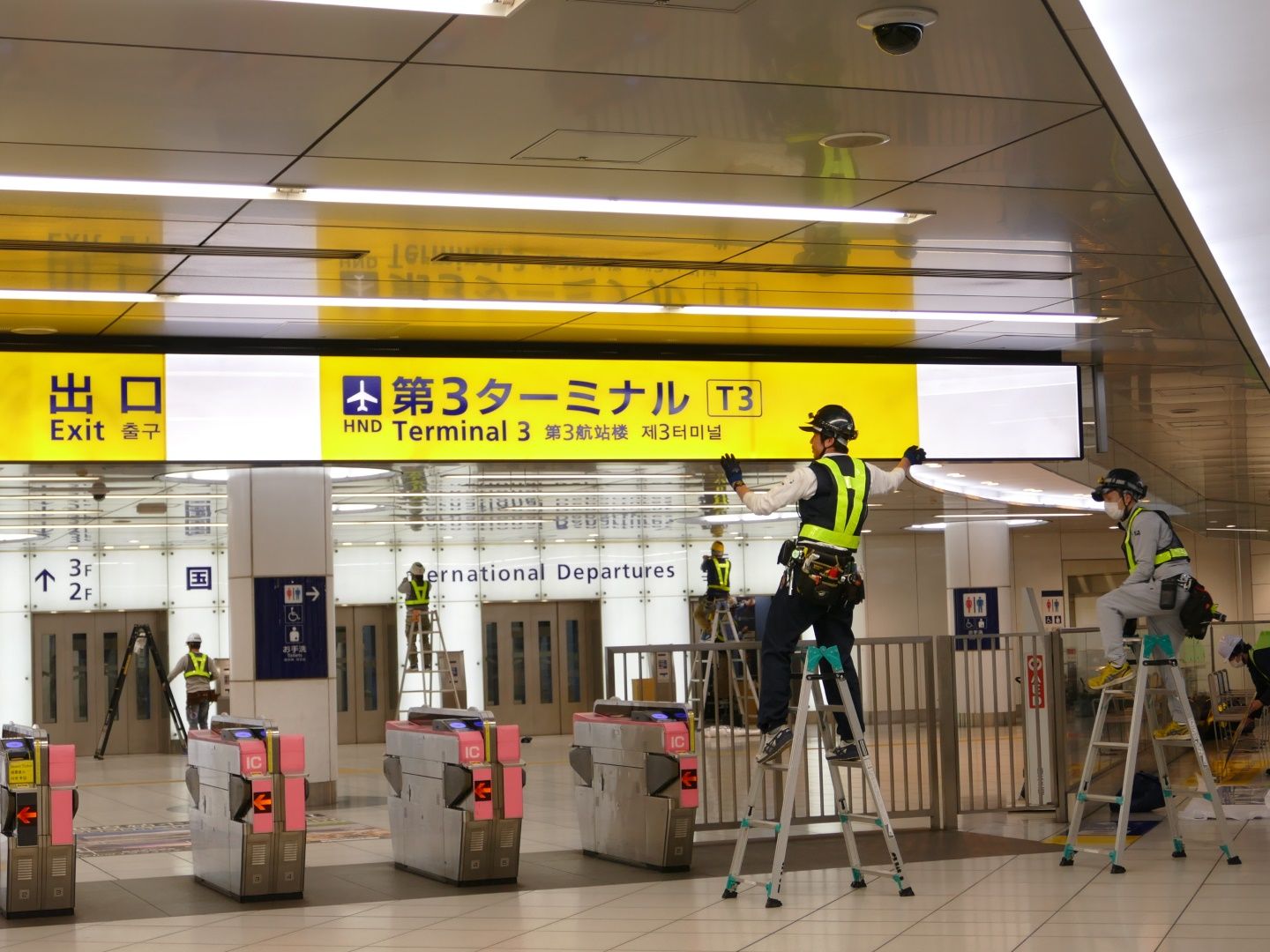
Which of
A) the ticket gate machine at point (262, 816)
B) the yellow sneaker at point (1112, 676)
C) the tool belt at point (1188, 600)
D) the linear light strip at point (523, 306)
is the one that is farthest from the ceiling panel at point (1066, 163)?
the ticket gate machine at point (262, 816)

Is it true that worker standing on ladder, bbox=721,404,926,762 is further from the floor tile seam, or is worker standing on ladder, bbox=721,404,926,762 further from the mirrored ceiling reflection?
the mirrored ceiling reflection

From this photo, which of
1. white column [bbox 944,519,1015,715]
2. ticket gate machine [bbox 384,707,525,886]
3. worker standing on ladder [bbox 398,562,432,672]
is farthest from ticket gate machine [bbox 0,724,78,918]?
white column [bbox 944,519,1015,715]

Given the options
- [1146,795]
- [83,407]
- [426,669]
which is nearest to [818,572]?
[1146,795]

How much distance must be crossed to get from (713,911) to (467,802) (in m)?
1.68

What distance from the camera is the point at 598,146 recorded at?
19.2ft

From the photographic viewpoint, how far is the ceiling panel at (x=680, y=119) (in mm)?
5172

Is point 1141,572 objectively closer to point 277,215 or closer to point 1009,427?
point 1009,427

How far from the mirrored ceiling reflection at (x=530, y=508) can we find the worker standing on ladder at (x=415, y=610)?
81 cm

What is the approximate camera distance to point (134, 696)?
71.7ft

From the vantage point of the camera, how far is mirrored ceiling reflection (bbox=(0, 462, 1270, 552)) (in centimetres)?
1541

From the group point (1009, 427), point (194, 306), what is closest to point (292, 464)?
point (194, 306)

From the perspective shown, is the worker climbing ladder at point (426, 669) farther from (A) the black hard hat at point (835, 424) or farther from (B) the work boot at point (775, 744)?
(A) the black hard hat at point (835, 424)

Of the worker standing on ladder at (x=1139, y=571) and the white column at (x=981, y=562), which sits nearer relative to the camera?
the worker standing on ladder at (x=1139, y=571)

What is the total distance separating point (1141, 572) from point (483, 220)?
406 cm
